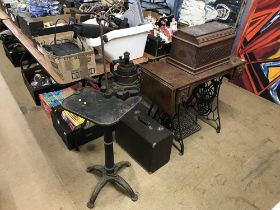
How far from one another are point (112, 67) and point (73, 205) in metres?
1.00

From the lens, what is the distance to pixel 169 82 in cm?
167

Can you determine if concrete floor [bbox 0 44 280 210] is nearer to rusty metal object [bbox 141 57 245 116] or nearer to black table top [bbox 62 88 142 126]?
rusty metal object [bbox 141 57 245 116]

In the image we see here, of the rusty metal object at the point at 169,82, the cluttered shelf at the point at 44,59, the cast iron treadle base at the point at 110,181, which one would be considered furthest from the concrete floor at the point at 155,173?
the cluttered shelf at the point at 44,59

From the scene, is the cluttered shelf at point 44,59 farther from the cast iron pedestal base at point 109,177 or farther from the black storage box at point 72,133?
the cast iron pedestal base at point 109,177

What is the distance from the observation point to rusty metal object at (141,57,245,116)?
5.46 feet

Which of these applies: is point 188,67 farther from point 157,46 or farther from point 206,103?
point 206,103

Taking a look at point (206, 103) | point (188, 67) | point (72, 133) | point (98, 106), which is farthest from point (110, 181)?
point (206, 103)

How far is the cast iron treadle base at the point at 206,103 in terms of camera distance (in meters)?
2.43

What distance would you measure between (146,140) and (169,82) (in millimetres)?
466

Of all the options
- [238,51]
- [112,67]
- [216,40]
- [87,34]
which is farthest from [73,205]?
[238,51]

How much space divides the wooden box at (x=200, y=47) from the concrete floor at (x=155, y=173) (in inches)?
30.5

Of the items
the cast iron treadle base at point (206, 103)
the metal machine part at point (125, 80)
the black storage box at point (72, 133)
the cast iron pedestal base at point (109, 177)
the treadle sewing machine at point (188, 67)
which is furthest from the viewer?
the cast iron treadle base at point (206, 103)

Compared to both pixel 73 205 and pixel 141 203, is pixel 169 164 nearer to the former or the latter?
pixel 141 203

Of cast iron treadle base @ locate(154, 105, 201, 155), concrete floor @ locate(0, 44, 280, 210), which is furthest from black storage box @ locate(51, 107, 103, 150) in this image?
cast iron treadle base @ locate(154, 105, 201, 155)
